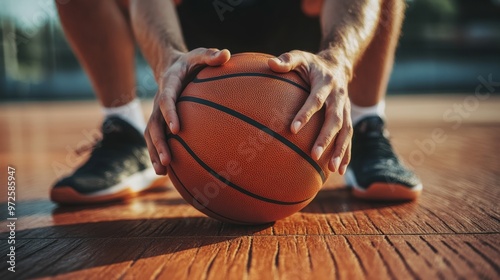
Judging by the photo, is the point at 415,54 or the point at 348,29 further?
the point at 415,54

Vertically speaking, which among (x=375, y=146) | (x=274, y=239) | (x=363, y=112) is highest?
(x=363, y=112)

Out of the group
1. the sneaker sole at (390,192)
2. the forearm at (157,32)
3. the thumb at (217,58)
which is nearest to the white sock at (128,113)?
the forearm at (157,32)

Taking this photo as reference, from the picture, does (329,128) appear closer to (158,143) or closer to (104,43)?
(158,143)

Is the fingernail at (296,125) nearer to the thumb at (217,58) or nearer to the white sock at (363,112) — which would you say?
the thumb at (217,58)

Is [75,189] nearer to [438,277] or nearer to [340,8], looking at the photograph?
[340,8]

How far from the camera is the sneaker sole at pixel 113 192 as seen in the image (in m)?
1.57

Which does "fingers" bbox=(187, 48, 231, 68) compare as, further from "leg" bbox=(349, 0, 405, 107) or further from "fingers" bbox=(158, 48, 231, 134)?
"leg" bbox=(349, 0, 405, 107)

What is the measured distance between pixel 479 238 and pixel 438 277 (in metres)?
0.29

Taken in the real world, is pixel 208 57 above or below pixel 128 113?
above

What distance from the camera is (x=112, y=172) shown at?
5.47ft

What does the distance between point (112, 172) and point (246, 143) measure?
722 mm

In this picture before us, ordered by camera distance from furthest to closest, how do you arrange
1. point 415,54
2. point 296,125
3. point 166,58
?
point 415,54 → point 166,58 → point 296,125

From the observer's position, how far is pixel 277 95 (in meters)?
1.13

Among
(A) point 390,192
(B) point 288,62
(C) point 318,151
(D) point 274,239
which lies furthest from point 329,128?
(A) point 390,192
